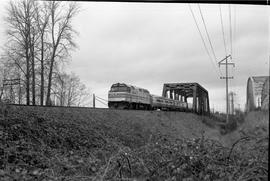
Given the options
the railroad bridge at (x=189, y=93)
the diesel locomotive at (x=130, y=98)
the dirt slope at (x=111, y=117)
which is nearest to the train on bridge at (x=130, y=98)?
the diesel locomotive at (x=130, y=98)

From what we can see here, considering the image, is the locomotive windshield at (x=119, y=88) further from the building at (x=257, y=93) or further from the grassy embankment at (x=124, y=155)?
the building at (x=257, y=93)

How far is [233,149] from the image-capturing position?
6031mm

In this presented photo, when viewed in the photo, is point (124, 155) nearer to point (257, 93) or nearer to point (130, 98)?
point (257, 93)

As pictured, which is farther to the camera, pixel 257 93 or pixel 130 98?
pixel 130 98

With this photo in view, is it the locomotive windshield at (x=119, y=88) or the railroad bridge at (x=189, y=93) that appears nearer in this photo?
the locomotive windshield at (x=119, y=88)

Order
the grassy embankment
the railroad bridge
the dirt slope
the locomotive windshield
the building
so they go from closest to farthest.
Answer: the building, the grassy embankment, the dirt slope, the locomotive windshield, the railroad bridge

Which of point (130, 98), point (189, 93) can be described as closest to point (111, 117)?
point (130, 98)

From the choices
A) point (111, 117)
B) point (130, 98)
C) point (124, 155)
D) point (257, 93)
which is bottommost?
point (124, 155)

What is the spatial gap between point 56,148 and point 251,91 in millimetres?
6218

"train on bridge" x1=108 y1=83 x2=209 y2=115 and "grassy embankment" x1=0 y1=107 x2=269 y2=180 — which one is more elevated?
"train on bridge" x1=108 y1=83 x2=209 y2=115

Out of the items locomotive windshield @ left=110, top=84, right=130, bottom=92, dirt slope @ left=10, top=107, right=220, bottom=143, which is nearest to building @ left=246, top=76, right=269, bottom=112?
dirt slope @ left=10, top=107, right=220, bottom=143

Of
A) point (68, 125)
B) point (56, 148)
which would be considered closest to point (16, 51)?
point (68, 125)

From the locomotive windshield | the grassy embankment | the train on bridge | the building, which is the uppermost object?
the locomotive windshield

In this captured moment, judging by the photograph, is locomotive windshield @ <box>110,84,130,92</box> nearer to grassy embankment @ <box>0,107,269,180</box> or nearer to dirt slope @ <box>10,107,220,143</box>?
dirt slope @ <box>10,107,220,143</box>
